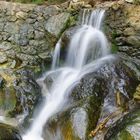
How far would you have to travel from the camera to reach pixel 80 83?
7.75m

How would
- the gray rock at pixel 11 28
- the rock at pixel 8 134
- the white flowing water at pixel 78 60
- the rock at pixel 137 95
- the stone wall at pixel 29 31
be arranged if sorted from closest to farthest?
the rock at pixel 8 134 → the rock at pixel 137 95 → the white flowing water at pixel 78 60 → the stone wall at pixel 29 31 → the gray rock at pixel 11 28

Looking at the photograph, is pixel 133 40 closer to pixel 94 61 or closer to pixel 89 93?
pixel 94 61

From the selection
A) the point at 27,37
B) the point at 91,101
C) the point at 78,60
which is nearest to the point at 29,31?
the point at 27,37

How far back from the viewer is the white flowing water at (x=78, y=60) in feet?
26.7

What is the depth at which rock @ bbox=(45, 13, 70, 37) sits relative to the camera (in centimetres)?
995

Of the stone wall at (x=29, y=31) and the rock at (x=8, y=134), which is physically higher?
the stone wall at (x=29, y=31)

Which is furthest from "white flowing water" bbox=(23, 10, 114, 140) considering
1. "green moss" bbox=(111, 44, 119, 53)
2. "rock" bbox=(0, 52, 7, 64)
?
"rock" bbox=(0, 52, 7, 64)

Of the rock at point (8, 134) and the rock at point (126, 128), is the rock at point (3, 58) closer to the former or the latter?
the rock at point (8, 134)

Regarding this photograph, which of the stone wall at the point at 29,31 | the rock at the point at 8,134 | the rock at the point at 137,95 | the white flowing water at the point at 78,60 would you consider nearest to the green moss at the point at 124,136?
the rock at the point at 137,95

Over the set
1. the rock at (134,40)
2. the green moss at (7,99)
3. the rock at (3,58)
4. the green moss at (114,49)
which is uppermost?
the rock at (134,40)

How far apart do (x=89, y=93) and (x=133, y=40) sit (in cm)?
219

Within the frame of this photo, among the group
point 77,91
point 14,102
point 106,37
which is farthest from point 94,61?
point 14,102

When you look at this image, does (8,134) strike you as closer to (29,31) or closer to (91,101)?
(91,101)

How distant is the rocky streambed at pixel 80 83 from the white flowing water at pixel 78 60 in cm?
19
